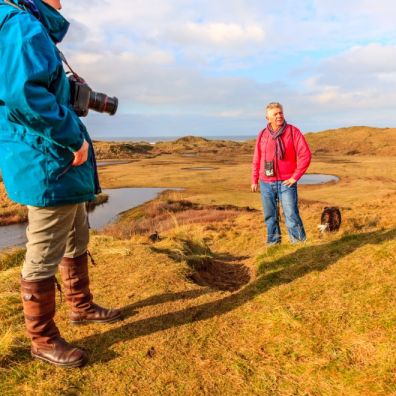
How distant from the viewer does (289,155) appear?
7797 millimetres

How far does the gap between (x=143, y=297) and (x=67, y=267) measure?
1.30 meters

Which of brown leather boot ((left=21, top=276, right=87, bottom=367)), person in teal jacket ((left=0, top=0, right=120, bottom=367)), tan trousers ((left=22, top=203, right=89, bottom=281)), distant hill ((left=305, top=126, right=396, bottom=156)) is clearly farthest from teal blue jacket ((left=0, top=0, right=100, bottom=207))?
distant hill ((left=305, top=126, right=396, bottom=156))

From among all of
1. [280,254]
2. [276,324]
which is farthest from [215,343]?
[280,254]

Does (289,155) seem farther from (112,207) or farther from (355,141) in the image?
(355,141)

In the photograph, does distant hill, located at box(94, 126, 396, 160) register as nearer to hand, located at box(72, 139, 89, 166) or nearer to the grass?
the grass

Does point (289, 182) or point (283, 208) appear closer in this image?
point (289, 182)

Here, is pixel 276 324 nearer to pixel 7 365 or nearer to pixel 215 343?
pixel 215 343

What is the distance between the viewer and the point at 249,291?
5250 millimetres

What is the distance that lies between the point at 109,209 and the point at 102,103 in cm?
2752

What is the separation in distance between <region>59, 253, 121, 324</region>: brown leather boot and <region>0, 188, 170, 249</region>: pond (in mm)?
19371

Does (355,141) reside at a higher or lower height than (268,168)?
higher

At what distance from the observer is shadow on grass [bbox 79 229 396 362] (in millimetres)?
4094

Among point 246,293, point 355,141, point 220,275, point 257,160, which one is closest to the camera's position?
point 246,293

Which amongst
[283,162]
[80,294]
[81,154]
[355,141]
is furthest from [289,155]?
[355,141]
